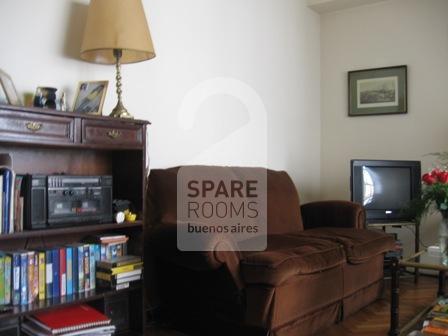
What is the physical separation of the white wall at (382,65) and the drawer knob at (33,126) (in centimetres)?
342

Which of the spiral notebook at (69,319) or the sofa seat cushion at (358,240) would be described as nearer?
the spiral notebook at (69,319)

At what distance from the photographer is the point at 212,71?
352 centimetres

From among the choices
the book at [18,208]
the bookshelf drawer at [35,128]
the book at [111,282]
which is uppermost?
the bookshelf drawer at [35,128]

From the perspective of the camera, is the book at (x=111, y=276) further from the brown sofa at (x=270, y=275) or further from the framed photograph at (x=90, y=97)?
the framed photograph at (x=90, y=97)

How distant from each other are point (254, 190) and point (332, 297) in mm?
941

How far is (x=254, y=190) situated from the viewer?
3303 mm

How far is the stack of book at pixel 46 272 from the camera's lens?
1966 mm

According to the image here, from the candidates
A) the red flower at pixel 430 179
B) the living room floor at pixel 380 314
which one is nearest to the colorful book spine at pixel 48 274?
the living room floor at pixel 380 314


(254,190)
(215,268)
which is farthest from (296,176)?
(215,268)

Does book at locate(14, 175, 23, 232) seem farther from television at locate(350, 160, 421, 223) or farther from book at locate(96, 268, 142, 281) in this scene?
television at locate(350, 160, 421, 223)

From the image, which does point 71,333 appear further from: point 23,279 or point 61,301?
point 23,279

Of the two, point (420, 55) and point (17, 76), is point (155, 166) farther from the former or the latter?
point (420, 55)

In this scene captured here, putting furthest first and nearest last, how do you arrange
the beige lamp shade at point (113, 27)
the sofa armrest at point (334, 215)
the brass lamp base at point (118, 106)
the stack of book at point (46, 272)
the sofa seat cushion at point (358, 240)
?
the sofa armrest at point (334, 215) → the sofa seat cushion at point (358, 240) → the brass lamp base at point (118, 106) → the beige lamp shade at point (113, 27) → the stack of book at point (46, 272)

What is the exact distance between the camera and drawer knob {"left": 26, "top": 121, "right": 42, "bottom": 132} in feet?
6.36
